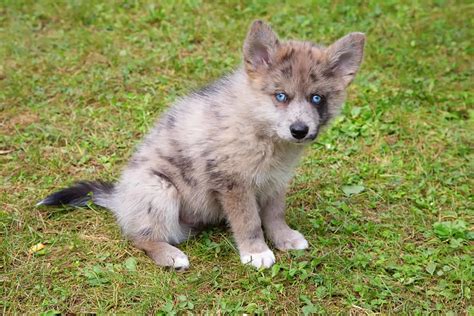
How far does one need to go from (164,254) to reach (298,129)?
1220mm

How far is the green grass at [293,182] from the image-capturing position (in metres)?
3.81

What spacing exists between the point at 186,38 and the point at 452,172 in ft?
10.8

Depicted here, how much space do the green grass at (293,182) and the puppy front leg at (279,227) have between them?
106mm

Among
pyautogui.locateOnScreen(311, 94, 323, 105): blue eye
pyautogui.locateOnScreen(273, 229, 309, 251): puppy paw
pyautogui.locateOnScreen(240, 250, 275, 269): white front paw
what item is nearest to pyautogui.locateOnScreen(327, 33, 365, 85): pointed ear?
pyautogui.locateOnScreen(311, 94, 323, 105): blue eye

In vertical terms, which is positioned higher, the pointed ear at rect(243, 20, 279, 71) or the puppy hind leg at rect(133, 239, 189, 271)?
the pointed ear at rect(243, 20, 279, 71)

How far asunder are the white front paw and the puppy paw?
0.21m

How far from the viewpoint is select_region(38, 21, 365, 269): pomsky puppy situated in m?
3.73

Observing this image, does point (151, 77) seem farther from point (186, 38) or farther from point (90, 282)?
point (90, 282)

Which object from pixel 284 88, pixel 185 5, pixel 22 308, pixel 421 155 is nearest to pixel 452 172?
pixel 421 155

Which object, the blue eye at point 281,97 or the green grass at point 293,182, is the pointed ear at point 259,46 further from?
the green grass at point 293,182

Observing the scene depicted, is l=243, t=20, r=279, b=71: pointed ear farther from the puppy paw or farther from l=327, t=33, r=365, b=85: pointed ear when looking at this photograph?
the puppy paw

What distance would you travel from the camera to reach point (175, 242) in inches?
168

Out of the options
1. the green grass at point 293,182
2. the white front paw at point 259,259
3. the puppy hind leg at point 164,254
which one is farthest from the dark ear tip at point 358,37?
the puppy hind leg at point 164,254

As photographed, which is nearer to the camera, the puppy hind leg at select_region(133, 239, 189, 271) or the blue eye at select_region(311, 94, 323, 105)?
the blue eye at select_region(311, 94, 323, 105)
